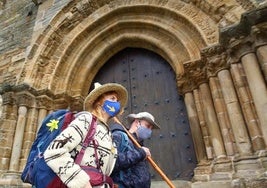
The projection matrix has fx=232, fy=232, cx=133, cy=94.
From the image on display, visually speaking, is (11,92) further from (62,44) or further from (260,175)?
(260,175)

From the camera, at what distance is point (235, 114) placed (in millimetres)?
2723

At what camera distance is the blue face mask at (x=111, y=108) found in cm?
150

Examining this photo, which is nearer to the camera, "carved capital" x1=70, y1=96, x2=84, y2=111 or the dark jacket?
the dark jacket

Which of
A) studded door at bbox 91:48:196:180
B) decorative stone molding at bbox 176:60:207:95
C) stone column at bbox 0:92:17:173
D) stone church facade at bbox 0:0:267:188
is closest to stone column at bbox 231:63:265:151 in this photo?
stone church facade at bbox 0:0:267:188

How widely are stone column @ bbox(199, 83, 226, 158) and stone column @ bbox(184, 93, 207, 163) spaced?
197mm

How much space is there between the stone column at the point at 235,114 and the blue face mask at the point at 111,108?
1694mm

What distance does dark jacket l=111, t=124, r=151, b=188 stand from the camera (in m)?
1.56

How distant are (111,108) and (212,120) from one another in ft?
6.47

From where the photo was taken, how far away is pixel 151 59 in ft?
14.6

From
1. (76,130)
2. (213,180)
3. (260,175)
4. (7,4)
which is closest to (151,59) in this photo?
(213,180)

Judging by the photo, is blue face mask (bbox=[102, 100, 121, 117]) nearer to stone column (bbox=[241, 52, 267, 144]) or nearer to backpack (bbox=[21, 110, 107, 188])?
backpack (bbox=[21, 110, 107, 188])

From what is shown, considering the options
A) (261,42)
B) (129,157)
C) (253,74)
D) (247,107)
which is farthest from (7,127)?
(261,42)

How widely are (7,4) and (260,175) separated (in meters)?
6.95

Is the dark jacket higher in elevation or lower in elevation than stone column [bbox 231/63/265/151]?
lower
